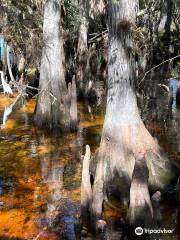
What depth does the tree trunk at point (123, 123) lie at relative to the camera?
7.73m

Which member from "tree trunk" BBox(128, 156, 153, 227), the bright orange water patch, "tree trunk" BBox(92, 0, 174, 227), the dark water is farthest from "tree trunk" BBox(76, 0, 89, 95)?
"tree trunk" BBox(128, 156, 153, 227)

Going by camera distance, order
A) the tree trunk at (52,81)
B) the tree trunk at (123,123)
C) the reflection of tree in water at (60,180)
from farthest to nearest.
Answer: the tree trunk at (52,81) < the tree trunk at (123,123) < the reflection of tree in water at (60,180)

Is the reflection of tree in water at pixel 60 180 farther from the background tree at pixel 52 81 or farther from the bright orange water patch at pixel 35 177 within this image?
the background tree at pixel 52 81

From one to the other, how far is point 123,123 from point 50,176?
215cm

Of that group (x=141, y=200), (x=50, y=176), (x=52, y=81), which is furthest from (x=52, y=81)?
(x=141, y=200)

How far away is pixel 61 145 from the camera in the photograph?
36.8 feet

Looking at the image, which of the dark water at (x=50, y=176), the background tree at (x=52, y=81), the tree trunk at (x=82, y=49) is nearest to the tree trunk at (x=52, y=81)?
the background tree at (x=52, y=81)

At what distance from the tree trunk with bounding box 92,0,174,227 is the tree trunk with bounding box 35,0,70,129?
439 centimetres

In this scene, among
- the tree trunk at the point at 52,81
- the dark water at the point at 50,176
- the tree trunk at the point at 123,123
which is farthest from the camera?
the tree trunk at the point at 52,81

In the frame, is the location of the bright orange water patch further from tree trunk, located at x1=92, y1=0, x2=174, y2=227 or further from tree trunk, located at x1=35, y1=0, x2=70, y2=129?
tree trunk, located at x1=92, y1=0, x2=174, y2=227

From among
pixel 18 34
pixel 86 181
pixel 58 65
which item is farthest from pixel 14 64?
pixel 86 181

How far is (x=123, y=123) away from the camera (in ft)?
26.2

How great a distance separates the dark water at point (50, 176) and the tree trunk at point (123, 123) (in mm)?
492

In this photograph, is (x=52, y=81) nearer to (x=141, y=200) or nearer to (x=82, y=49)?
(x=82, y=49)
